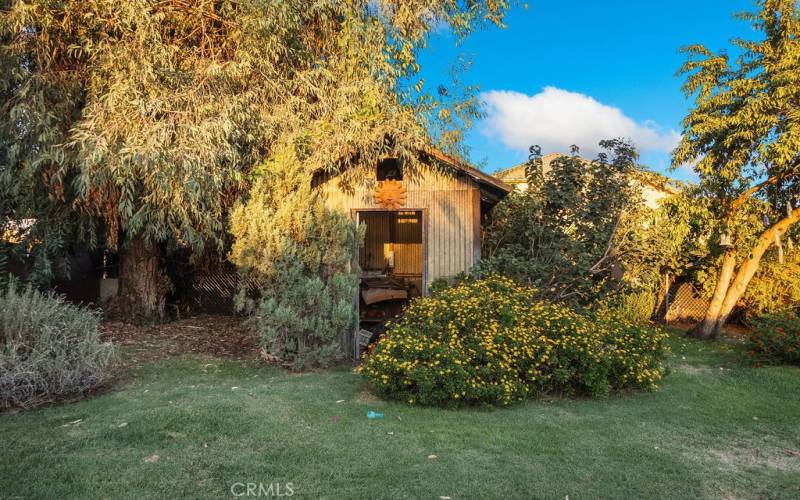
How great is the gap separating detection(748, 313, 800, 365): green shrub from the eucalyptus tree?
6112mm

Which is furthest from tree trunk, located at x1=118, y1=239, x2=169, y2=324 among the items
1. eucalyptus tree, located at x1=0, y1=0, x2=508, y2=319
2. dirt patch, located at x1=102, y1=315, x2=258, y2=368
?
eucalyptus tree, located at x1=0, y1=0, x2=508, y2=319

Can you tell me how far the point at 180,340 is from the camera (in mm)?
10430

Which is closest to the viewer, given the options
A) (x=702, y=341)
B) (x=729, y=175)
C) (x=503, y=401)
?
(x=503, y=401)

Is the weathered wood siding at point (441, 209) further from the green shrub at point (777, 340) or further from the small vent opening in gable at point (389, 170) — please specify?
the green shrub at point (777, 340)

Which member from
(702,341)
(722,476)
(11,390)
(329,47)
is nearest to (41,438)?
(11,390)

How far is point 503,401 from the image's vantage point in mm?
6215

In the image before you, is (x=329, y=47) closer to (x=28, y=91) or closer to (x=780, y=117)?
(x=28, y=91)

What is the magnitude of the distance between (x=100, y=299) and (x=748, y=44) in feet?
47.9

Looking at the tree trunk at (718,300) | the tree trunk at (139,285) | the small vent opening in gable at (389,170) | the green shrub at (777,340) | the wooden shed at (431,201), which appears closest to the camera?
the green shrub at (777,340)

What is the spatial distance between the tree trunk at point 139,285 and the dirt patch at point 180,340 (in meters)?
0.30

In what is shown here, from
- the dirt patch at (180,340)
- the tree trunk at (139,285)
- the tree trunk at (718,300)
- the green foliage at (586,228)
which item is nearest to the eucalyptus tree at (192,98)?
the tree trunk at (139,285)

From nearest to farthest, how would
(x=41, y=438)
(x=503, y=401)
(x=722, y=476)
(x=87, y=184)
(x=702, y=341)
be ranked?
(x=722, y=476)
(x=41, y=438)
(x=503, y=401)
(x=87, y=184)
(x=702, y=341)

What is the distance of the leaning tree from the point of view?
10.1m

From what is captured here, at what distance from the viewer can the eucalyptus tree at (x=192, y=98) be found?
8.41 meters
